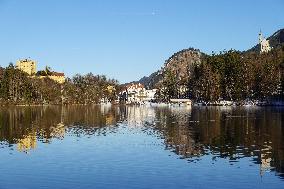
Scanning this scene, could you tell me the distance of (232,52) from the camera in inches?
6998

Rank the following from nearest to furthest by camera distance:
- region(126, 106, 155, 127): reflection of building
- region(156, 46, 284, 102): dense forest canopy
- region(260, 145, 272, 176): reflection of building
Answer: region(260, 145, 272, 176): reflection of building
region(126, 106, 155, 127): reflection of building
region(156, 46, 284, 102): dense forest canopy

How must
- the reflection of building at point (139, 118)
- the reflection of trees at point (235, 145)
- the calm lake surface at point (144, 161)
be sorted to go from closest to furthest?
1. the calm lake surface at point (144, 161)
2. the reflection of trees at point (235, 145)
3. the reflection of building at point (139, 118)

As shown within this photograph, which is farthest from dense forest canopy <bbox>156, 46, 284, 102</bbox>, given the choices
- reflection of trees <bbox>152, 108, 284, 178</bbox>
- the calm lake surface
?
the calm lake surface

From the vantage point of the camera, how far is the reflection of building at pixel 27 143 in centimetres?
4359

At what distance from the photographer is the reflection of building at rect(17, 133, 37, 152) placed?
43588mm

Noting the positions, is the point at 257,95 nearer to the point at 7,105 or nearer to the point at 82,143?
the point at 7,105

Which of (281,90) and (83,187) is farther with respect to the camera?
(281,90)

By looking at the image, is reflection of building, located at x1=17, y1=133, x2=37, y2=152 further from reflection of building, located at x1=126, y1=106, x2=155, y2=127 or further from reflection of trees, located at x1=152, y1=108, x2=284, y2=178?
reflection of building, located at x1=126, y1=106, x2=155, y2=127

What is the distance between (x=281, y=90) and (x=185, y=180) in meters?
131

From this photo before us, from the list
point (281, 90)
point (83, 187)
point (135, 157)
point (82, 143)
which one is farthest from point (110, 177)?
point (281, 90)

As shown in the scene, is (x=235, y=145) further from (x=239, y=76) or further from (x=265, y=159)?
(x=239, y=76)

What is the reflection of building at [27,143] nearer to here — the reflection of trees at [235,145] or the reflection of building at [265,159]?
the reflection of trees at [235,145]

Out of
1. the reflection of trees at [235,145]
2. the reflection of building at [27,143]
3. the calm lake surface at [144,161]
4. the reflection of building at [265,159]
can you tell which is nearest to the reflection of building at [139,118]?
the reflection of trees at [235,145]

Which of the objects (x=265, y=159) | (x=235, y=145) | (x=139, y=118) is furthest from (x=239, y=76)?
(x=265, y=159)
